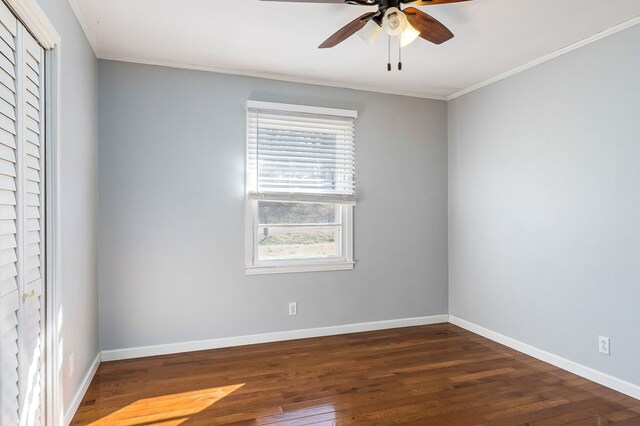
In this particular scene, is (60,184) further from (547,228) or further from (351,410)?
(547,228)

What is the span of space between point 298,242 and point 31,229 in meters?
2.33

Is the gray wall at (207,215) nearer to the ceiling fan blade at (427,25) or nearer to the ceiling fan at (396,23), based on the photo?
the ceiling fan at (396,23)

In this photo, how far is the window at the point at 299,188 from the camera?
3.61m

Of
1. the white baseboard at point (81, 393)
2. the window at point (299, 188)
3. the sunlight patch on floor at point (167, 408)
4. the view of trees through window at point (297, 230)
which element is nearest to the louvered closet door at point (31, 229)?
the white baseboard at point (81, 393)

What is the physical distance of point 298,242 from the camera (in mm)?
3828

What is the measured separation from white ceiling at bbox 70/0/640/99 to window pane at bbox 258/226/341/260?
4.76 ft

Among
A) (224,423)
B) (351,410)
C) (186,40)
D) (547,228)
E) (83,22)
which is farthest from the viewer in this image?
(547,228)

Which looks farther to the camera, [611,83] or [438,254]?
[438,254]

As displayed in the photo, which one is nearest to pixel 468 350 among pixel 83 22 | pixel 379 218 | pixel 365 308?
pixel 365 308

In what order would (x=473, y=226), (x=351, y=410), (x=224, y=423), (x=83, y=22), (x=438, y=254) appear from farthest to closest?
(x=438, y=254), (x=473, y=226), (x=83, y=22), (x=351, y=410), (x=224, y=423)

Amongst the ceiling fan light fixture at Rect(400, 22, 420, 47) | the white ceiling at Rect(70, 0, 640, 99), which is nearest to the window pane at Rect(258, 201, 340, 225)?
the white ceiling at Rect(70, 0, 640, 99)

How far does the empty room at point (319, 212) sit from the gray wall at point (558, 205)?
0.06 feet

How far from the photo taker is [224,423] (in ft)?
7.52

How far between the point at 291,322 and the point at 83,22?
2900 millimetres
